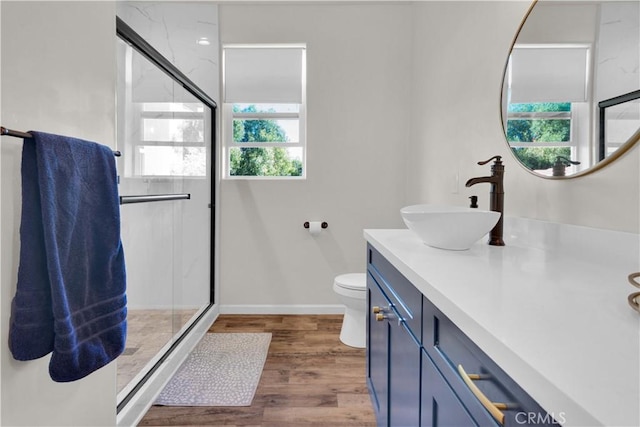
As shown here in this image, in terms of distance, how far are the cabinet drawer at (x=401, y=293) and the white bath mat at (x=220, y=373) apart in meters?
0.98

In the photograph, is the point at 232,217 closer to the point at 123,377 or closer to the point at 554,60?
the point at 123,377

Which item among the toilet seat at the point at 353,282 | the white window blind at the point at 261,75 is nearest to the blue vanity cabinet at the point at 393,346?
the toilet seat at the point at 353,282

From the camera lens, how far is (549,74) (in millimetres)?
1187

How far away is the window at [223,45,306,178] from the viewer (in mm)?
2742

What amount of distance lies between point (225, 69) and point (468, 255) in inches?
99.2

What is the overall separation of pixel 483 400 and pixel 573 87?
110 centimetres

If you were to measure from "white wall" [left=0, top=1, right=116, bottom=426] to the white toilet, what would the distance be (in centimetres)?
130

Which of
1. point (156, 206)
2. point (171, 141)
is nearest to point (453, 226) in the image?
point (156, 206)

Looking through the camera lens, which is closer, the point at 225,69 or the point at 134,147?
the point at 134,147

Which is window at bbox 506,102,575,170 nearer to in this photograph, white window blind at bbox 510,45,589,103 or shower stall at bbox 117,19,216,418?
white window blind at bbox 510,45,589,103

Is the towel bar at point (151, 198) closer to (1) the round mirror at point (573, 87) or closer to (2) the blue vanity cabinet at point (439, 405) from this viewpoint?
(2) the blue vanity cabinet at point (439, 405)

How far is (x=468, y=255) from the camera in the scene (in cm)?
100

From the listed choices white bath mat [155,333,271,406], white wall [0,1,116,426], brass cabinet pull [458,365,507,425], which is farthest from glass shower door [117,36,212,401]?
brass cabinet pull [458,365,507,425]

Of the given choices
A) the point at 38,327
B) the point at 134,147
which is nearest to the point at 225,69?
the point at 134,147
